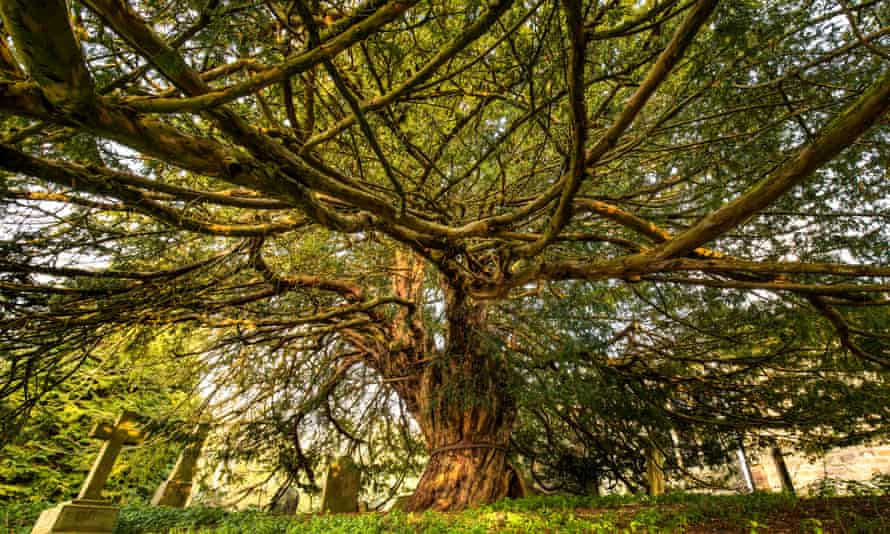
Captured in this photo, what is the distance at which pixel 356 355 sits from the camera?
6.41m

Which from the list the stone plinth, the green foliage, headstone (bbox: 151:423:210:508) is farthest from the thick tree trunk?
headstone (bbox: 151:423:210:508)

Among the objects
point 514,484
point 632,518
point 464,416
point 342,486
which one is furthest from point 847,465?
point 342,486

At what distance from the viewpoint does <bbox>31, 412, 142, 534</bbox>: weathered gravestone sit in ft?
16.4

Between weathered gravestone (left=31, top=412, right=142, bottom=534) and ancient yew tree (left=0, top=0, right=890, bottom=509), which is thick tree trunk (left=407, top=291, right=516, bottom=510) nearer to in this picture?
ancient yew tree (left=0, top=0, right=890, bottom=509)

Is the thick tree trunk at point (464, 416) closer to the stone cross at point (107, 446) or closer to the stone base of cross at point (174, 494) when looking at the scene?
the stone cross at point (107, 446)

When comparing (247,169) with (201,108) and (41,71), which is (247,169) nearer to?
(201,108)

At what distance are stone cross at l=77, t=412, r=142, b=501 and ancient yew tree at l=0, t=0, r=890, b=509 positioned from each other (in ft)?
Result: 5.20

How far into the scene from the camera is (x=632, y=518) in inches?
144

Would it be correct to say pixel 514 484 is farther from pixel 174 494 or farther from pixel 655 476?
pixel 174 494

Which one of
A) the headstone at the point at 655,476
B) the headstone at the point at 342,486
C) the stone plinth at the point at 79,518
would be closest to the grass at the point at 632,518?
the headstone at the point at 655,476

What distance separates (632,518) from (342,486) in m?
4.56

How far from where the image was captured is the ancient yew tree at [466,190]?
1.76 m

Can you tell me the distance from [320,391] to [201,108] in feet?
15.6

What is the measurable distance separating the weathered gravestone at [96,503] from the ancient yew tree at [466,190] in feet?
5.48
